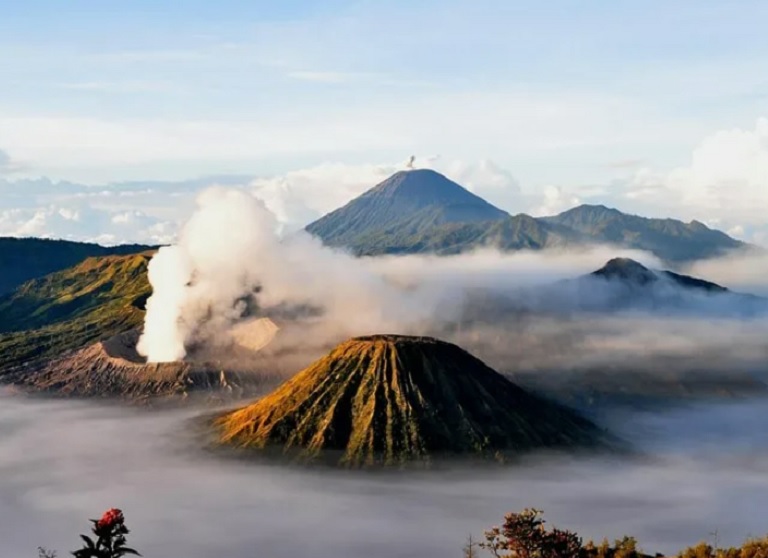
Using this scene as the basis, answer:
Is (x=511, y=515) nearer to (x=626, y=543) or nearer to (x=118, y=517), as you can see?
(x=626, y=543)

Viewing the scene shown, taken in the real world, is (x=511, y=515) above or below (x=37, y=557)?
above

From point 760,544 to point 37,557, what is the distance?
13460 centimetres

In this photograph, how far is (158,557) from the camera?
196 meters

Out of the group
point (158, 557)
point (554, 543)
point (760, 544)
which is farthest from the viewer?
point (158, 557)

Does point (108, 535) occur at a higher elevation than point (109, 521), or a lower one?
lower

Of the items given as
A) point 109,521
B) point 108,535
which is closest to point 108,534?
point 108,535

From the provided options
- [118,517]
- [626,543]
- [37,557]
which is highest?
[118,517]

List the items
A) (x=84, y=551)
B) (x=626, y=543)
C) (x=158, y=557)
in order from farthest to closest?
(x=158, y=557) < (x=626, y=543) < (x=84, y=551)

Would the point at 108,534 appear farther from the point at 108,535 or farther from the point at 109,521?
the point at 109,521

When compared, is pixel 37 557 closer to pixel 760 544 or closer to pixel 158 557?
pixel 158 557

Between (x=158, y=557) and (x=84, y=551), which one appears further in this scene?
(x=158, y=557)

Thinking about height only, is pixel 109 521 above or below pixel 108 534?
→ above

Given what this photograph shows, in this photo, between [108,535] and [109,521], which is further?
[108,535]

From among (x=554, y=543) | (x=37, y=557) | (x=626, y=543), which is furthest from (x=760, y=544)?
(x=37, y=557)
